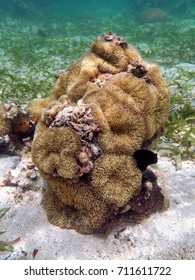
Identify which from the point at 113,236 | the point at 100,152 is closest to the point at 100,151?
the point at 100,152

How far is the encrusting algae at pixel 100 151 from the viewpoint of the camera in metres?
2.60

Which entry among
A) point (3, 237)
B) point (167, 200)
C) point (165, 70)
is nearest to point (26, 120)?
point (3, 237)

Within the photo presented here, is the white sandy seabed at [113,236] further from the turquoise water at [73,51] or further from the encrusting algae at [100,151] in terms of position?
the turquoise water at [73,51]

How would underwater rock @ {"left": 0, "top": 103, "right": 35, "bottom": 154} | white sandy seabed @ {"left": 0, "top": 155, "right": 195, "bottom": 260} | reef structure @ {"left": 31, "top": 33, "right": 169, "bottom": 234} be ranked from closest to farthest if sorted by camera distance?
reef structure @ {"left": 31, "top": 33, "right": 169, "bottom": 234}, white sandy seabed @ {"left": 0, "top": 155, "right": 195, "bottom": 260}, underwater rock @ {"left": 0, "top": 103, "right": 35, "bottom": 154}

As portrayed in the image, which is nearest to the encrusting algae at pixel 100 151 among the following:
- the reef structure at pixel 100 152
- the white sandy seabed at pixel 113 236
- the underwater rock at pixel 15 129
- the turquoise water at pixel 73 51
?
the reef structure at pixel 100 152

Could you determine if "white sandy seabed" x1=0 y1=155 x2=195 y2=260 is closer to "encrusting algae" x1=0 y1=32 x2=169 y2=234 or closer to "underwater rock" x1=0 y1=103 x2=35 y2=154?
"encrusting algae" x1=0 y1=32 x2=169 y2=234

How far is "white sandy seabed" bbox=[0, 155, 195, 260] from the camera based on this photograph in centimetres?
276

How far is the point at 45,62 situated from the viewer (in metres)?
10.5

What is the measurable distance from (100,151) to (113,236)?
1067 mm

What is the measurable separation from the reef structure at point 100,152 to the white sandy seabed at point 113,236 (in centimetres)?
15

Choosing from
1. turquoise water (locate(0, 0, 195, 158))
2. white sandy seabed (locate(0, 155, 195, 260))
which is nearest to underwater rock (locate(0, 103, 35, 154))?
white sandy seabed (locate(0, 155, 195, 260))

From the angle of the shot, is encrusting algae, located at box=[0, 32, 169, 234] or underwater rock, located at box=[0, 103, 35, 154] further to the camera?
underwater rock, located at box=[0, 103, 35, 154]

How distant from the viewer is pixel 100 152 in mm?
2641

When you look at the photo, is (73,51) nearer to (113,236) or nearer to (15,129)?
(15,129)
